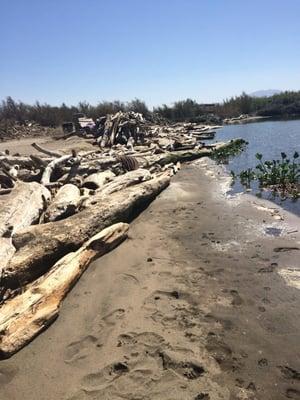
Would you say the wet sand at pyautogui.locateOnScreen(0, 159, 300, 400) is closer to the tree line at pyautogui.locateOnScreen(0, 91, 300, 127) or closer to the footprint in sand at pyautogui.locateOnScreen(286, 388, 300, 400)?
the footprint in sand at pyautogui.locateOnScreen(286, 388, 300, 400)

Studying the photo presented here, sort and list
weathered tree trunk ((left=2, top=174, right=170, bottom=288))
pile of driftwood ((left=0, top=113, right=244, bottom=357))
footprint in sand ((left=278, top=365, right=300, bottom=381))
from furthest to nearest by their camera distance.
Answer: weathered tree trunk ((left=2, top=174, right=170, bottom=288)), pile of driftwood ((left=0, top=113, right=244, bottom=357)), footprint in sand ((left=278, top=365, right=300, bottom=381))

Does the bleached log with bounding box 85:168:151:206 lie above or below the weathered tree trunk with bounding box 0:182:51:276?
below

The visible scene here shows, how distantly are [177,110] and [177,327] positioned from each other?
4444 cm

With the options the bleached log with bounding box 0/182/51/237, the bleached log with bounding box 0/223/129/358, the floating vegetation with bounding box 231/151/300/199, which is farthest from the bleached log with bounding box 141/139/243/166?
the bleached log with bounding box 0/223/129/358

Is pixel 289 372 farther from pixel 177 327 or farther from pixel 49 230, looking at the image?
pixel 49 230

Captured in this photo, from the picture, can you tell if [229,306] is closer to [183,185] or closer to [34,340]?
[34,340]

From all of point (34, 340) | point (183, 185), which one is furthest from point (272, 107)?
point (34, 340)

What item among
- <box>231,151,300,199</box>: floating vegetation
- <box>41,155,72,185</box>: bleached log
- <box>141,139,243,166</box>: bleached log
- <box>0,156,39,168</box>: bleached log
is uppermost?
<box>0,156,39,168</box>: bleached log

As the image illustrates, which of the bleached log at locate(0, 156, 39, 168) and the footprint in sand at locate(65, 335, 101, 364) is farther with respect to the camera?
the bleached log at locate(0, 156, 39, 168)

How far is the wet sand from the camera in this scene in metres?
3.38

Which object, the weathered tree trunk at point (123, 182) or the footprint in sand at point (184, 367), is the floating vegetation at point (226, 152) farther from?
the footprint in sand at point (184, 367)

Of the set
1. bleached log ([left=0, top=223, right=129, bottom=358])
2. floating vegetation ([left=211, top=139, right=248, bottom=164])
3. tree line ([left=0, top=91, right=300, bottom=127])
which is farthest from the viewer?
tree line ([left=0, top=91, right=300, bottom=127])

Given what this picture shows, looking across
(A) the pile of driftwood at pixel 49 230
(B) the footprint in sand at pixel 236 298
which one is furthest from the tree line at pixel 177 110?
(B) the footprint in sand at pixel 236 298

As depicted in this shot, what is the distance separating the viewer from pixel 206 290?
4.98 m
